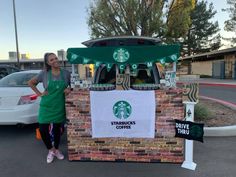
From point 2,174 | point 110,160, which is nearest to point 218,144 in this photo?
point 110,160

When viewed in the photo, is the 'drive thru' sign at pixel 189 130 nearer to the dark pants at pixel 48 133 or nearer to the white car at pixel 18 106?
the dark pants at pixel 48 133

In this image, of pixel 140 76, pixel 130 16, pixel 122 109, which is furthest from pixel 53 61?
pixel 130 16

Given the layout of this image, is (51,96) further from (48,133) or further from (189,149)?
(189,149)

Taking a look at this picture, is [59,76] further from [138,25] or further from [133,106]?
[138,25]

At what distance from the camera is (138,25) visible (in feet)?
73.0

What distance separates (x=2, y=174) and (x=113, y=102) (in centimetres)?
194

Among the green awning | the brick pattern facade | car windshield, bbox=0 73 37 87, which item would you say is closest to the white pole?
the brick pattern facade

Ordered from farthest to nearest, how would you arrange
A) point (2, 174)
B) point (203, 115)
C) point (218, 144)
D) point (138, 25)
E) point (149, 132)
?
point (138, 25) → point (203, 115) → point (218, 144) → point (149, 132) → point (2, 174)

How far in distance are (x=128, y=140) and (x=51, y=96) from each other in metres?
1.41

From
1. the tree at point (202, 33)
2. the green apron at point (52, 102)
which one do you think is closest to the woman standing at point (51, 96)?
the green apron at point (52, 102)

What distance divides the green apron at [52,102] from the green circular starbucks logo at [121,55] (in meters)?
1.06

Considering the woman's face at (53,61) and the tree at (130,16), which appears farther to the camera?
the tree at (130,16)

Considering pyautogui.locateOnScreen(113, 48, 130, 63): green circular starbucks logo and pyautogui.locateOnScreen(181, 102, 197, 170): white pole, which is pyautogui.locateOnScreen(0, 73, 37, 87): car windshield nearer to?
pyautogui.locateOnScreen(113, 48, 130, 63): green circular starbucks logo

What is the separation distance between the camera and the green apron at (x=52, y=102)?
4.76 metres
